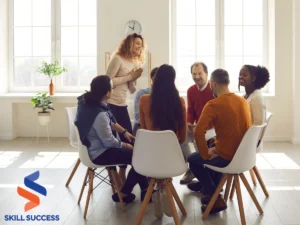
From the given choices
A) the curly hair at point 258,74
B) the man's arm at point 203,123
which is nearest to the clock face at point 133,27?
the curly hair at point 258,74

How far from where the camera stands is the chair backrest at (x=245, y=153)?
3.15 m

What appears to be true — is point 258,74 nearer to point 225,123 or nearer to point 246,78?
point 246,78

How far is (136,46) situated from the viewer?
4164mm

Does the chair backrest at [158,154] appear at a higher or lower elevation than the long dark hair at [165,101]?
lower

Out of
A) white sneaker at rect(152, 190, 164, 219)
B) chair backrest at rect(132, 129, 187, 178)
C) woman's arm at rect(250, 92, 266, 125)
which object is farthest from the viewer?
woman's arm at rect(250, 92, 266, 125)

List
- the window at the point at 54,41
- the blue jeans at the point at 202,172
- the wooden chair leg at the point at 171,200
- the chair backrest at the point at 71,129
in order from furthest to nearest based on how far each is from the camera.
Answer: the window at the point at 54,41
the chair backrest at the point at 71,129
the blue jeans at the point at 202,172
the wooden chair leg at the point at 171,200

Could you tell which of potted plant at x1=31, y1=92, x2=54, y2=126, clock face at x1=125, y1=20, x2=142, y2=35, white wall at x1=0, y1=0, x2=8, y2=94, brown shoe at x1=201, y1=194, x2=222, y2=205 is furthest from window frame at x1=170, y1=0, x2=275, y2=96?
brown shoe at x1=201, y1=194, x2=222, y2=205

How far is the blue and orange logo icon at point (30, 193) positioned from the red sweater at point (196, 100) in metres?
1.65

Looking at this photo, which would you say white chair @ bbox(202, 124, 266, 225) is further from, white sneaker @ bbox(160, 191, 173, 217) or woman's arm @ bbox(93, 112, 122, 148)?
woman's arm @ bbox(93, 112, 122, 148)

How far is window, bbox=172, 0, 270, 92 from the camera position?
7.12m

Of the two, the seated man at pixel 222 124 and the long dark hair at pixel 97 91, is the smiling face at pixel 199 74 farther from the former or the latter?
the long dark hair at pixel 97 91

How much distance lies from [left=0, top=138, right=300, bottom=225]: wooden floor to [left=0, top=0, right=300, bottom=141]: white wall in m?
1.12

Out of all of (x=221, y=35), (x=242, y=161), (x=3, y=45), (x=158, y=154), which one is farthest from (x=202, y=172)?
(x=3, y=45)

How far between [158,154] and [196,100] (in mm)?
1327
